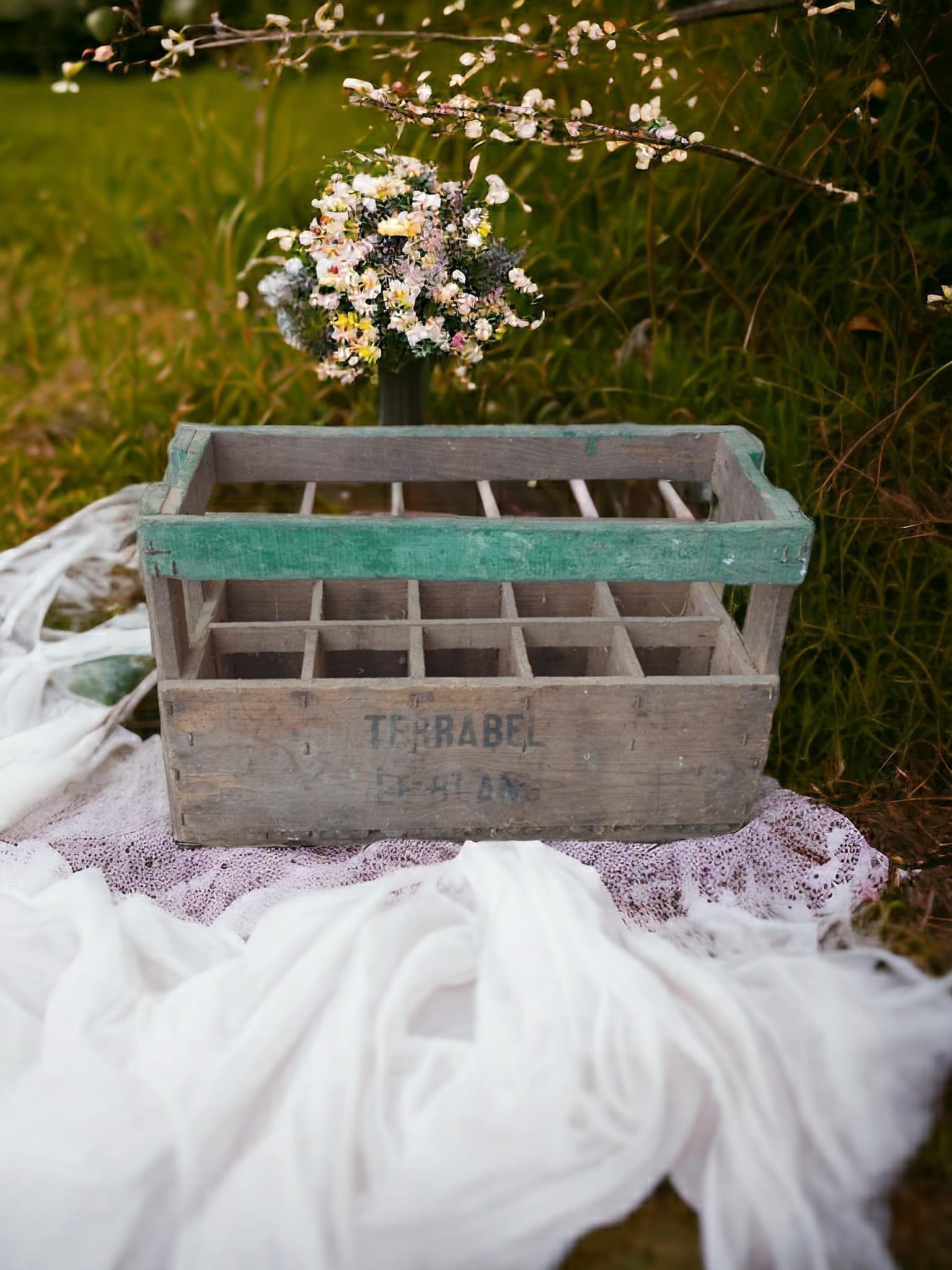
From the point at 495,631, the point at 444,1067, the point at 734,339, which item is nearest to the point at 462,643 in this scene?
the point at 495,631

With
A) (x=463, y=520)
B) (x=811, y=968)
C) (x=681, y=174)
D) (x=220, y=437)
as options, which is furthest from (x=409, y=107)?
(x=811, y=968)

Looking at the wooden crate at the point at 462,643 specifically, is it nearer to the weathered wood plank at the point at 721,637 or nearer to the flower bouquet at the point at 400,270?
the weathered wood plank at the point at 721,637

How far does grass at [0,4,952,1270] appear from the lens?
8.63ft

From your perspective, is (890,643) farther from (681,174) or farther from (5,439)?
(5,439)

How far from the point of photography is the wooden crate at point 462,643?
6.47 ft

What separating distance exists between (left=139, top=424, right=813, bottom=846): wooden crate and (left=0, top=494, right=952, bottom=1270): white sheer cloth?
0.18m

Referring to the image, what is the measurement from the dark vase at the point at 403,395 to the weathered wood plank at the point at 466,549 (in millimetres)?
918

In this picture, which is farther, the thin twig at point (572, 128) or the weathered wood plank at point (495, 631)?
the thin twig at point (572, 128)

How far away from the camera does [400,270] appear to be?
2.33 meters

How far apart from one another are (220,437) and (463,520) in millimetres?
706

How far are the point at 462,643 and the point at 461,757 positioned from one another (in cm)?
31

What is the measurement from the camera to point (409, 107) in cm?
239

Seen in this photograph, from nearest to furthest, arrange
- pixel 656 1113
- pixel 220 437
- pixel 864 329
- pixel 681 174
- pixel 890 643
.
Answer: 1. pixel 656 1113
2. pixel 220 437
3. pixel 890 643
4. pixel 864 329
5. pixel 681 174

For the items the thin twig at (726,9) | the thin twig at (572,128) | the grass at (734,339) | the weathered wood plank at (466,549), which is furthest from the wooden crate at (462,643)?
the thin twig at (726,9)
